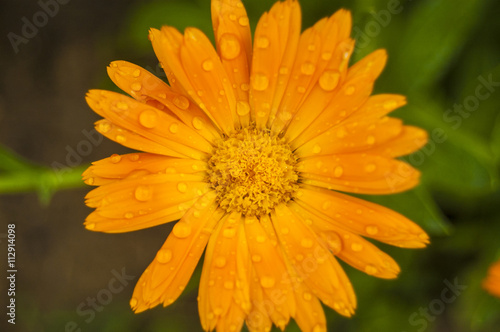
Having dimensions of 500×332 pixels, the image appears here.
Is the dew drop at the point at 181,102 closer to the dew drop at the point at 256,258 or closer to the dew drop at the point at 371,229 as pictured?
the dew drop at the point at 256,258

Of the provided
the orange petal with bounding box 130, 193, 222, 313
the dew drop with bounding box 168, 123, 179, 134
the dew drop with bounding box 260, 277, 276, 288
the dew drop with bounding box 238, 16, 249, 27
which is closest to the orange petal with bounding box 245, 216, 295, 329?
the dew drop with bounding box 260, 277, 276, 288

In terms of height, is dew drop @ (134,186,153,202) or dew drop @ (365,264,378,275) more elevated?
dew drop @ (134,186,153,202)

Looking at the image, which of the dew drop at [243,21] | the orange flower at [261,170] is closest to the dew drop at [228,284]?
the orange flower at [261,170]

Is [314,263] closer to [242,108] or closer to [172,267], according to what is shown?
[172,267]

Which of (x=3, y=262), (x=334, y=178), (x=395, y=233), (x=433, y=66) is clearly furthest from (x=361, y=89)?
(x=3, y=262)

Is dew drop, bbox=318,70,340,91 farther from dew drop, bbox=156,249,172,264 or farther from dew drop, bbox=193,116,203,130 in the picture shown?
dew drop, bbox=156,249,172,264

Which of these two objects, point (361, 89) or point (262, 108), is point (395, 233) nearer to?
point (361, 89)
